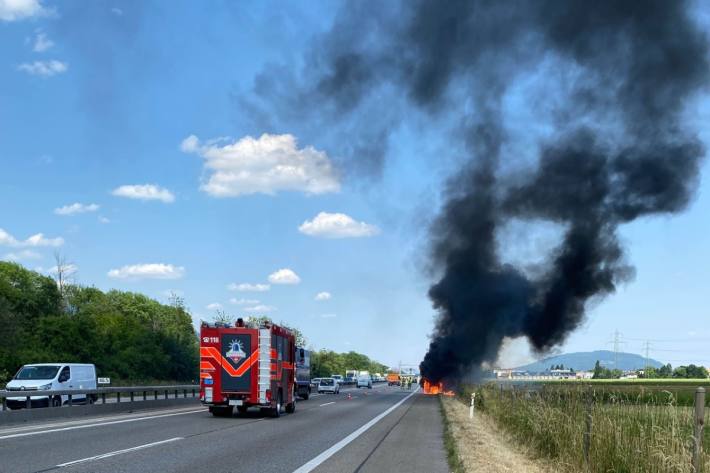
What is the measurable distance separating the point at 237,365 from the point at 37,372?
10.7 m

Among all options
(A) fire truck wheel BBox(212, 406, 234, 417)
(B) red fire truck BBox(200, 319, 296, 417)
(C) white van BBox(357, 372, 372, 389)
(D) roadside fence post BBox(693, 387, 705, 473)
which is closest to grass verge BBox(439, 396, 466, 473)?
(D) roadside fence post BBox(693, 387, 705, 473)

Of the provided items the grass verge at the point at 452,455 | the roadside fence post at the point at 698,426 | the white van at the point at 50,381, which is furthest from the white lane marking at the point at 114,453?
the white van at the point at 50,381

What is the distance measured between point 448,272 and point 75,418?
172ft

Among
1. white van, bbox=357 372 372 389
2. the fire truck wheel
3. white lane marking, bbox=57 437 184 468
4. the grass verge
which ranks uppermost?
white lane marking, bbox=57 437 184 468

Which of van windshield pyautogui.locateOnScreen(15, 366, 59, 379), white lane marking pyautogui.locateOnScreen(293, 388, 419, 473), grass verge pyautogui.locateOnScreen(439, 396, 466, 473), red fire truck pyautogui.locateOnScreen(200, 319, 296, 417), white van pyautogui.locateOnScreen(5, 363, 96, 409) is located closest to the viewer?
white lane marking pyautogui.locateOnScreen(293, 388, 419, 473)

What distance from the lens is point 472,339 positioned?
74875 mm

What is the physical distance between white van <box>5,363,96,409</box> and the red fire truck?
21.1ft

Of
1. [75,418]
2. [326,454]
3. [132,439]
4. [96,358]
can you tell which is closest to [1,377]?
[96,358]

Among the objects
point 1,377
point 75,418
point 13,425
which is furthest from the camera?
point 1,377

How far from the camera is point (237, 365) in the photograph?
995 inches

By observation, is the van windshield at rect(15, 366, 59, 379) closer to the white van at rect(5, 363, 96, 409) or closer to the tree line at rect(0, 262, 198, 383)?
the white van at rect(5, 363, 96, 409)

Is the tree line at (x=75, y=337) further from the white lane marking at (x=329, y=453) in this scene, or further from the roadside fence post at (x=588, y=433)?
the roadside fence post at (x=588, y=433)

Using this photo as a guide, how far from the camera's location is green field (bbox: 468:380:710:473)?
9.46m

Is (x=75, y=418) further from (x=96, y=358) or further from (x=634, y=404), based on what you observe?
(x=96, y=358)
